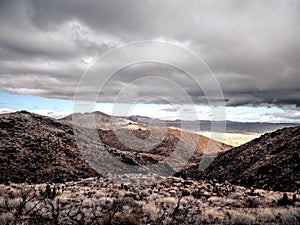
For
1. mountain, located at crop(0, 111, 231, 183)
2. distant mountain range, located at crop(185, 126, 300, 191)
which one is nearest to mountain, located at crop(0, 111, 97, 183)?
mountain, located at crop(0, 111, 231, 183)

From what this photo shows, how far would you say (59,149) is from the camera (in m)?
56.5

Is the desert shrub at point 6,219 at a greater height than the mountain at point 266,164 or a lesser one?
greater

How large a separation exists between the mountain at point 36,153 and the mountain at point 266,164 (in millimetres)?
23004

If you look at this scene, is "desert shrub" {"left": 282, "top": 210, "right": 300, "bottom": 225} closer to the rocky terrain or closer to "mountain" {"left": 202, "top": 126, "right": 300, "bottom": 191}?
the rocky terrain

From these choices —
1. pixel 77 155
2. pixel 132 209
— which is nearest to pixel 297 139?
pixel 132 209

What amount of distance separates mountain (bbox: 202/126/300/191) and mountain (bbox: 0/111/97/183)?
75.5ft

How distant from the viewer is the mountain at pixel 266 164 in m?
30.3

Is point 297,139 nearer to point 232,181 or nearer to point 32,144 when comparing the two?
point 232,181

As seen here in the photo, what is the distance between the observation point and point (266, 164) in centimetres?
3625

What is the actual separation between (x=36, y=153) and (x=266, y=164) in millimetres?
38602

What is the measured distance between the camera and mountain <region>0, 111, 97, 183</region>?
4428cm

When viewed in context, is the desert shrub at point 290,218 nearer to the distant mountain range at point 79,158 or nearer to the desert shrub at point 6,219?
the desert shrub at point 6,219

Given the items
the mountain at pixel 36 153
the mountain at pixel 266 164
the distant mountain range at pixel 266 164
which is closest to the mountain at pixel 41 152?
the mountain at pixel 36 153

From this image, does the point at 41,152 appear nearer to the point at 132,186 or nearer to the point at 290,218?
the point at 132,186
